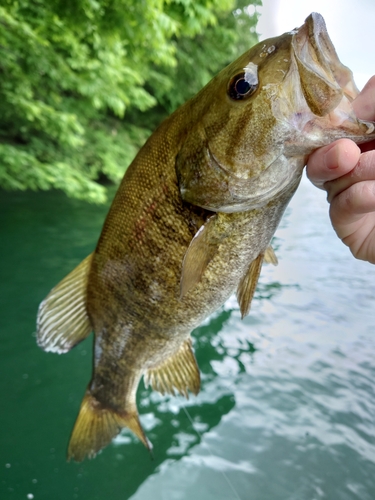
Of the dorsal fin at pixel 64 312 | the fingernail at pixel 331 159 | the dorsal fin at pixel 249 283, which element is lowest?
the dorsal fin at pixel 64 312

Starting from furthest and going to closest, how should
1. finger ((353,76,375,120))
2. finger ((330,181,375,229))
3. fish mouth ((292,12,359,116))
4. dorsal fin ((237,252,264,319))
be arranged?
dorsal fin ((237,252,264,319))
finger ((353,76,375,120))
finger ((330,181,375,229))
fish mouth ((292,12,359,116))

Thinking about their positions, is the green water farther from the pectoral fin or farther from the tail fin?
the pectoral fin

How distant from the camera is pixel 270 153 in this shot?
1122 millimetres

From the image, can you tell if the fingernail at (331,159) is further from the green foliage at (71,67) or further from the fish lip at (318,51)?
the green foliage at (71,67)

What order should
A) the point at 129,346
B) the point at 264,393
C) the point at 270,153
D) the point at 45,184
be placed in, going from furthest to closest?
the point at 45,184 → the point at 264,393 → the point at 129,346 → the point at 270,153

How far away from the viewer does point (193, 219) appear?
4.36 ft

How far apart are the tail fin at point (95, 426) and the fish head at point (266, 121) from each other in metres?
1.29

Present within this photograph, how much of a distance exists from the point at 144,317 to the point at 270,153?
0.89 meters

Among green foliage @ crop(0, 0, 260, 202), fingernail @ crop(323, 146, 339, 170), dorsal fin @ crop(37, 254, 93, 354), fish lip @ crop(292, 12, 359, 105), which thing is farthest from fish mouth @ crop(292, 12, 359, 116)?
green foliage @ crop(0, 0, 260, 202)

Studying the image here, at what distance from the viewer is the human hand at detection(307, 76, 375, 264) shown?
3.35ft

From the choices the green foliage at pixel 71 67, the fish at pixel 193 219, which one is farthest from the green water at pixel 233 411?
the green foliage at pixel 71 67

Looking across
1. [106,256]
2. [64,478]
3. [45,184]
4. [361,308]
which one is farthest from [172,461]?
[45,184]

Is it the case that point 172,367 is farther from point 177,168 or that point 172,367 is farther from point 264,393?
point 264,393

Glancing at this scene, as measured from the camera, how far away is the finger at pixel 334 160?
1.01 m
